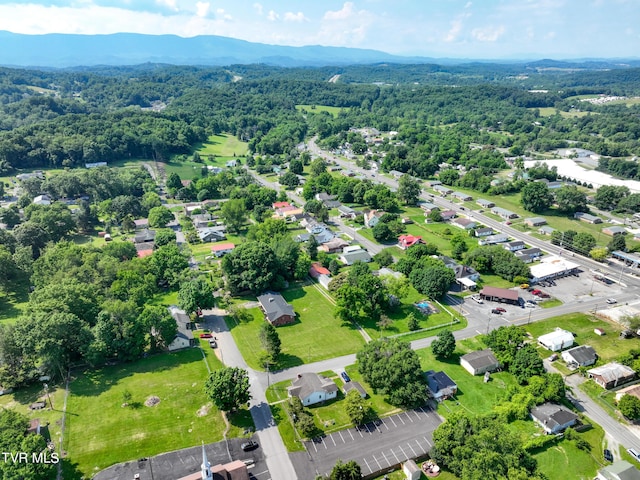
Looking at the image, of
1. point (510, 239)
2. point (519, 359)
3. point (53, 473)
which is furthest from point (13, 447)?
point (510, 239)

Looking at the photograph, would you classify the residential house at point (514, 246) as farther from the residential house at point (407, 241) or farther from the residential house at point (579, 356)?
the residential house at point (579, 356)

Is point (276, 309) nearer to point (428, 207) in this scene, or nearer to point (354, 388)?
point (354, 388)

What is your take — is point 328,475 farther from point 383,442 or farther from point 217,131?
point 217,131

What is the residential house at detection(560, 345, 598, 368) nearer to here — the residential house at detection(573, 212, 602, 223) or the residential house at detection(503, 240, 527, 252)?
the residential house at detection(503, 240, 527, 252)

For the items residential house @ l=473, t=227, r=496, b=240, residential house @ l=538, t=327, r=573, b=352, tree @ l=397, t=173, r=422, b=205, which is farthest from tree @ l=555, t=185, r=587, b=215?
residential house @ l=538, t=327, r=573, b=352

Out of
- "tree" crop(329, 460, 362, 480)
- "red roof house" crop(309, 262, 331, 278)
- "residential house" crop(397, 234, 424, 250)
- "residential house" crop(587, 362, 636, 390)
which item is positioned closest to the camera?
"tree" crop(329, 460, 362, 480)

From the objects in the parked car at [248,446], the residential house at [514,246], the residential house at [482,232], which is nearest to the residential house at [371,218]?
the residential house at [482,232]
